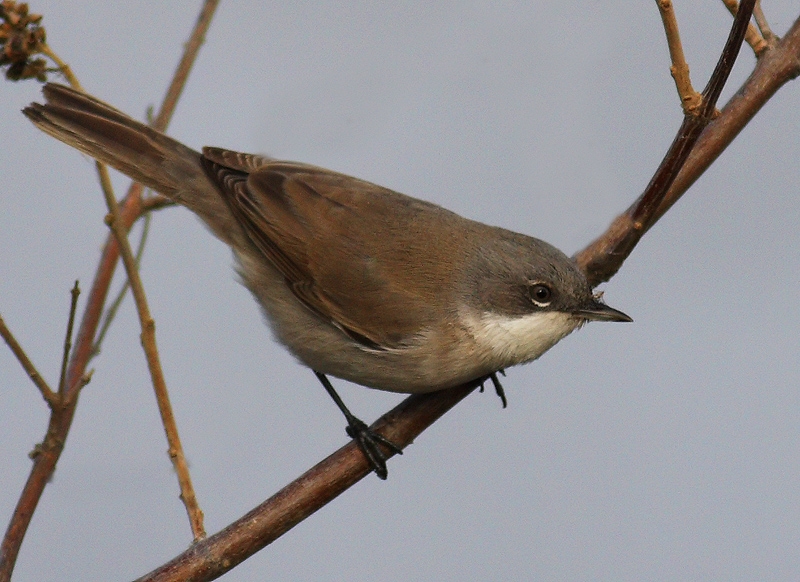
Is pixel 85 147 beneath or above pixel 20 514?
above

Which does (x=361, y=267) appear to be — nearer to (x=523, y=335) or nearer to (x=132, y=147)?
(x=523, y=335)

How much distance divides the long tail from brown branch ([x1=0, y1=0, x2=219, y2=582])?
0.93ft

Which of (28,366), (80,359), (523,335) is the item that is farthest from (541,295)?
(28,366)

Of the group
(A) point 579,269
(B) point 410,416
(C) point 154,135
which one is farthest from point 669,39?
(C) point 154,135

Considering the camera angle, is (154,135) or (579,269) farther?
(154,135)

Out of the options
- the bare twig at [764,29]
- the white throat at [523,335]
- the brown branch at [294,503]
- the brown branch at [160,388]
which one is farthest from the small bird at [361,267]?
the bare twig at [764,29]

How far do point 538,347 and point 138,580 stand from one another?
1.77m

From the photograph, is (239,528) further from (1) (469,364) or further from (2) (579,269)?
(2) (579,269)

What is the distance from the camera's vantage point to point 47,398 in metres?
2.55

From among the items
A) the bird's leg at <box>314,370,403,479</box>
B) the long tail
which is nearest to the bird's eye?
the bird's leg at <box>314,370,403,479</box>

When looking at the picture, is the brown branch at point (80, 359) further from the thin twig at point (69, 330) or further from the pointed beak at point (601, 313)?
the pointed beak at point (601, 313)

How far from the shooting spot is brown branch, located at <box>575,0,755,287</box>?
88.3 inches

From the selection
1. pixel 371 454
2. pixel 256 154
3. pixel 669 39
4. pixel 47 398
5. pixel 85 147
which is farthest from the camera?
pixel 256 154

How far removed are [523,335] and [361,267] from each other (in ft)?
2.49
